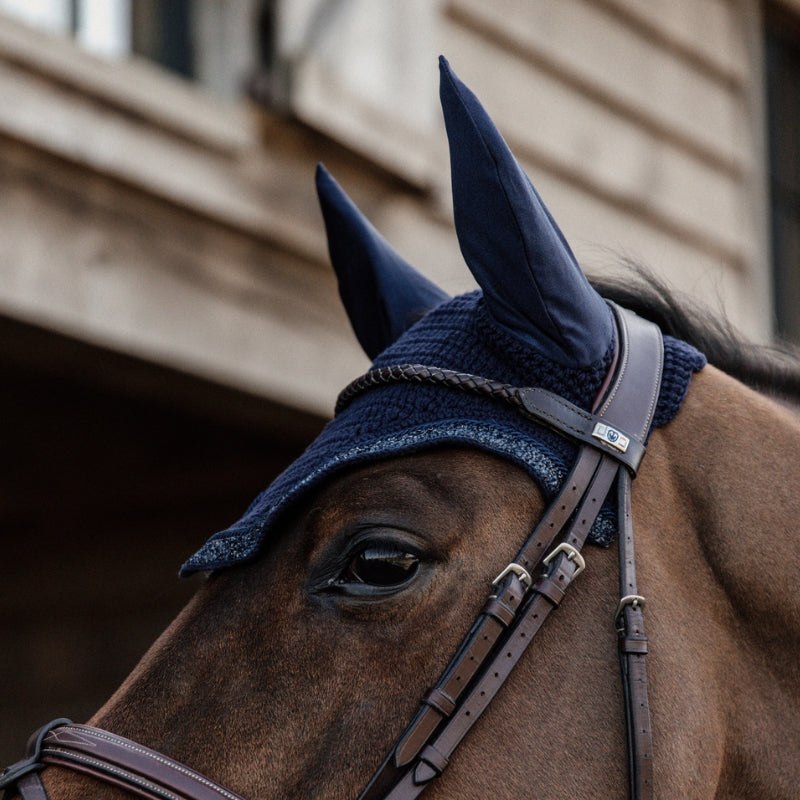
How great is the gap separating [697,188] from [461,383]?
332 centimetres

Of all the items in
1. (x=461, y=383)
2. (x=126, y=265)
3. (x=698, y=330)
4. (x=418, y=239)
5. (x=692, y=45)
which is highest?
(x=692, y=45)

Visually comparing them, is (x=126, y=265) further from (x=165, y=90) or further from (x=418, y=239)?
(x=418, y=239)

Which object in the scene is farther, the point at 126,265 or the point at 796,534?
the point at 126,265

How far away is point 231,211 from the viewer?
3.09m

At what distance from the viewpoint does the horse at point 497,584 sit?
1.22m

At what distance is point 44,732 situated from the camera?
1269mm

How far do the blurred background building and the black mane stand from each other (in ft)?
0.60

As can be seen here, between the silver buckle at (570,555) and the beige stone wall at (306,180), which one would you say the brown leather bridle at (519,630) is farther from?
the beige stone wall at (306,180)

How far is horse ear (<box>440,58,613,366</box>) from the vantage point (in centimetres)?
128

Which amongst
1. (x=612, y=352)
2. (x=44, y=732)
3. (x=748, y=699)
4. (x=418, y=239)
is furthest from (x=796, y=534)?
(x=418, y=239)

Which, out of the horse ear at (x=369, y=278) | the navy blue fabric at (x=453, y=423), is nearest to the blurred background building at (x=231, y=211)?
the horse ear at (x=369, y=278)

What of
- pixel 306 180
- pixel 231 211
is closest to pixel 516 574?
pixel 231 211

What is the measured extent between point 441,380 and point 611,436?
20 centimetres

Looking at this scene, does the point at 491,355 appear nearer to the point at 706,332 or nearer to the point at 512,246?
the point at 512,246
